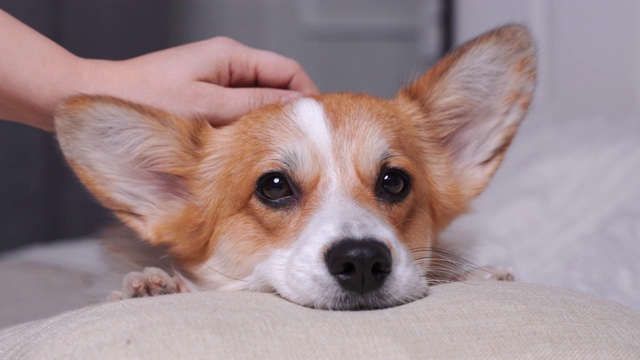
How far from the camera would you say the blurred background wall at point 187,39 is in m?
3.61

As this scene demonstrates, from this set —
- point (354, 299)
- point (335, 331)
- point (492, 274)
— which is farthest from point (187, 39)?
point (335, 331)

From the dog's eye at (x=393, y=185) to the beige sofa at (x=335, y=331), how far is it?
15.0 inches

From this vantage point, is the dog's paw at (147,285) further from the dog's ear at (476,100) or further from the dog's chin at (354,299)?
the dog's ear at (476,100)

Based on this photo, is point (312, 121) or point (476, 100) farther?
point (476, 100)

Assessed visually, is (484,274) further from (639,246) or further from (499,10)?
(499,10)

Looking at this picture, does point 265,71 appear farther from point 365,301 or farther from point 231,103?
point 365,301

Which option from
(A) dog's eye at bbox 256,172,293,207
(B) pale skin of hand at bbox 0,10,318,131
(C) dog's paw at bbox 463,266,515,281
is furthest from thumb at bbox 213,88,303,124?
(C) dog's paw at bbox 463,266,515,281

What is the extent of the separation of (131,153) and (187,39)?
3.03 m

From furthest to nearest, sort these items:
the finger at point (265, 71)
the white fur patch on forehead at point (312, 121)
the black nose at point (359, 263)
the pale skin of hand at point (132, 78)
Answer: the finger at point (265, 71) → the pale skin of hand at point (132, 78) → the white fur patch on forehead at point (312, 121) → the black nose at point (359, 263)

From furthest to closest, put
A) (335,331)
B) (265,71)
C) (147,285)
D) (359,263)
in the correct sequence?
(265,71) → (147,285) → (359,263) → (335,331)

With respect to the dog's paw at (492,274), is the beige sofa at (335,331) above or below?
above

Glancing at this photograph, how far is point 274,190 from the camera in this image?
142cm

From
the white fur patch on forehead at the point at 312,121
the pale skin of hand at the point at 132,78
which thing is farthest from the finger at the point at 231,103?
the white fur patch on forehead at the point at 312,121

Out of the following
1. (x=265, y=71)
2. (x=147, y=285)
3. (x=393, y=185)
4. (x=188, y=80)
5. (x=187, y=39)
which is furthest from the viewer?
(x=187, y=39)
